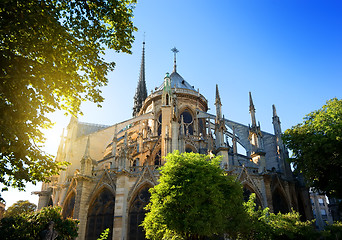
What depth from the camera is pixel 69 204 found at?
80.8ft

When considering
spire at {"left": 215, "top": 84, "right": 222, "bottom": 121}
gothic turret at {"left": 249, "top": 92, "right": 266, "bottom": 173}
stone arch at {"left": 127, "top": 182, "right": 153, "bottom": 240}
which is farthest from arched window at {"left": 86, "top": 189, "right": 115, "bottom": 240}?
gothic turret at {"left": 249, "top": 92, "right": 266, "bottom": 173}

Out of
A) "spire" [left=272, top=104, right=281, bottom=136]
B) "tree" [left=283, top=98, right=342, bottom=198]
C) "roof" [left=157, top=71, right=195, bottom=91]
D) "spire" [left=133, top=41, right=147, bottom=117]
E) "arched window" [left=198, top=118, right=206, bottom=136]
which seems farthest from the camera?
"spire" [left=133, top=41, right=147, bottom=117]

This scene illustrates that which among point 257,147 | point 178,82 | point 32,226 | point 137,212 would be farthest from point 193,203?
point 178,82

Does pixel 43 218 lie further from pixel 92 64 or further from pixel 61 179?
pixel 61 179

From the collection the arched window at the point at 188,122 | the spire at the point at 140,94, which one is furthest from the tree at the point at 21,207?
the spire at the point at 140,94

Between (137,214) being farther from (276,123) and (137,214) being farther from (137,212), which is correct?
(276,123)

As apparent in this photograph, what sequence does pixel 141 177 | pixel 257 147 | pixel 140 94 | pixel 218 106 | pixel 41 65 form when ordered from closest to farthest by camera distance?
pixel 41 65
pixel 141 177
pixel 257 147
pixel 218 106
pixel 140 94

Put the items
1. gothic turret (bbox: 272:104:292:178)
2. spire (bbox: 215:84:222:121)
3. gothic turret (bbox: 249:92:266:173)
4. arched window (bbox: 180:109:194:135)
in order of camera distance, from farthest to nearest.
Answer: arched window (bbox: 180:109:194:135)
spire (bbox: 215:84:222:121)
gothic turret (bbox: 272:104:292:178)
gothic turret (bbox: 249:92:266:173)

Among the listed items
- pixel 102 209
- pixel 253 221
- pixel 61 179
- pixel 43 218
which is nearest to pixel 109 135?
pixel 61 179

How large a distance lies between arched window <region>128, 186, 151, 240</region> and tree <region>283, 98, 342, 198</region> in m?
11.6

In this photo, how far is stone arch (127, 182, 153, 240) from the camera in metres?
21.0

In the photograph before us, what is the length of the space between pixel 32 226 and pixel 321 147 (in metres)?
18.3

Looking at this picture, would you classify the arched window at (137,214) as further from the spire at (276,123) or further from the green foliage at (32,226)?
the spire at (276,123)

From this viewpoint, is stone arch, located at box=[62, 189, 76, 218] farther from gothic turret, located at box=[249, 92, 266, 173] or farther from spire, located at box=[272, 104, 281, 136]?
spire, located at box=[272, 104, 281, 136]
